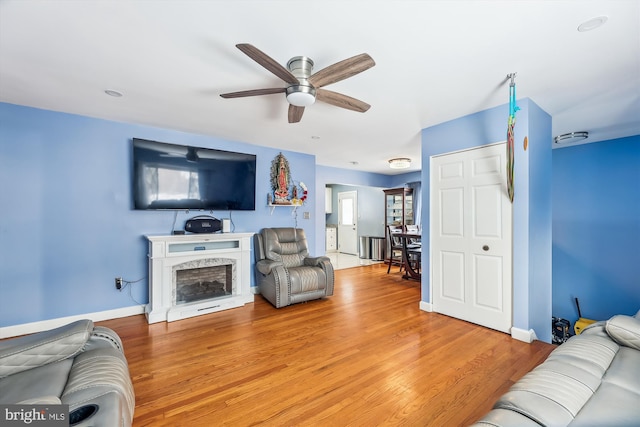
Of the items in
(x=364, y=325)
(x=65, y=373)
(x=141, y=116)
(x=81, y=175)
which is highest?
(x=141, y=116)

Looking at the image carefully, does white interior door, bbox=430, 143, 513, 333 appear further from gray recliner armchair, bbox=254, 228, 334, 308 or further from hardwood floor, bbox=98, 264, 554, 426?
gray recliner armchair, bbox=254, 228, 334, 308

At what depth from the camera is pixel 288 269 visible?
3.79 metres

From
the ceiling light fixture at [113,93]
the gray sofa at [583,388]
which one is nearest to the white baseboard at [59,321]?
the ceiling light fixture at [113,93]

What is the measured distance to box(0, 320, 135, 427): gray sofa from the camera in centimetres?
101

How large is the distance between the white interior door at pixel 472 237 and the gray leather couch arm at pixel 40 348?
347cm

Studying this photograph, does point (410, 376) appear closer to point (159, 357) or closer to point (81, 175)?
point (159, 357)

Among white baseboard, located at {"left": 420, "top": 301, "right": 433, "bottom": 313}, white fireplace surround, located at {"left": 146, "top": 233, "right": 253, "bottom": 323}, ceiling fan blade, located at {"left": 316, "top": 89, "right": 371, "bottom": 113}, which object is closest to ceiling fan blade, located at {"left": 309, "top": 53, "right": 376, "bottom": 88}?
ceiling fan blade, located at {"left": 316, "top": 89, "right": 371, "bottom": 113}

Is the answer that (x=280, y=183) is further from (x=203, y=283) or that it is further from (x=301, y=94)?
(x=301, y=94)

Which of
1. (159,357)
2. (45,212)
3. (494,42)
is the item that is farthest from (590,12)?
(45,212)

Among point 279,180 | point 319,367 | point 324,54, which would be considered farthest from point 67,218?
point 324,54

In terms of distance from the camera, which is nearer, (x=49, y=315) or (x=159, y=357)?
(x=159, y=357)

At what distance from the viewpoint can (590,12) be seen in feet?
5.07

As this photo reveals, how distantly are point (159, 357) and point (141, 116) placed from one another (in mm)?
2689

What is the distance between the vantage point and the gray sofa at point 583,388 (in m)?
0.92
